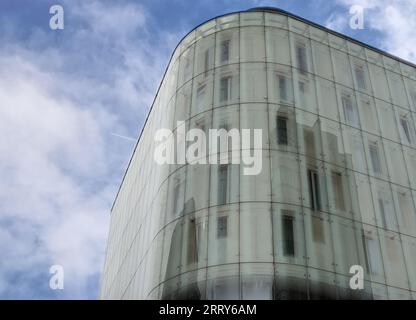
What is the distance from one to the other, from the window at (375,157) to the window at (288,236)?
6.89 meters

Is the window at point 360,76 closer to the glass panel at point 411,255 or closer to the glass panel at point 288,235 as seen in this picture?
the glass panel at point 411,255

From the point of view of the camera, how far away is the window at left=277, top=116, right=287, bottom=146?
1098 inches

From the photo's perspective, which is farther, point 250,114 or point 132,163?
point 132,163

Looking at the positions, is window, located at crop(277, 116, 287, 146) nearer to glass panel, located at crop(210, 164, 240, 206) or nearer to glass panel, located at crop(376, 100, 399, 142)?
glass panel, located at crop(210, 164, 240, 206)

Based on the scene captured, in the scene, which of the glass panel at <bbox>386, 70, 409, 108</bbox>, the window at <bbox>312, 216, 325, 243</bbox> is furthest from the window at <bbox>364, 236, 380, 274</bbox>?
the glass panel at <bbox>386, 70, 409, 108</bbox>

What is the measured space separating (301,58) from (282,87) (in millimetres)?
3101

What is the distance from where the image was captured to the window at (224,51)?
3177 cm

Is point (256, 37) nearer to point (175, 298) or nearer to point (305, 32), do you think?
point (305, 32)

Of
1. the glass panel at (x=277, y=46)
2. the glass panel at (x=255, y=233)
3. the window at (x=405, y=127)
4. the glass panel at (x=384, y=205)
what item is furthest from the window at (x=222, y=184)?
the window at (x=405, y=127)

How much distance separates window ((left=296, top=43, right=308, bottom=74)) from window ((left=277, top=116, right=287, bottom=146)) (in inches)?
162

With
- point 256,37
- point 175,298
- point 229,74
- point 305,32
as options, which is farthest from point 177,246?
point 305,32

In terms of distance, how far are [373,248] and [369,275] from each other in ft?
5.28
